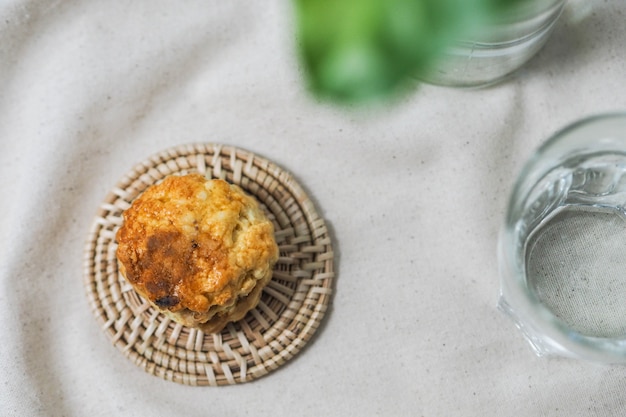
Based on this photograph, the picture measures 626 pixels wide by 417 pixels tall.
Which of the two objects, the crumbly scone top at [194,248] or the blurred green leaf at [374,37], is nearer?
the blurred green leaf at [374,37]

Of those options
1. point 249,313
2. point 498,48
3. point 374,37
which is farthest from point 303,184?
point 374,37

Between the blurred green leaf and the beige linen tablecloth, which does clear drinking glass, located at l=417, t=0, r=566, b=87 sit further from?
the blurred green leaf

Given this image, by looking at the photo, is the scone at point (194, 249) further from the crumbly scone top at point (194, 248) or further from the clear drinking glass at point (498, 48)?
the clear drinking glass at point (498, 48)

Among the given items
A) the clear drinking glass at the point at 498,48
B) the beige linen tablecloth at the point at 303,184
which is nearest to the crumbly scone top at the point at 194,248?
the beige linen tablecloth at the point at 303,184

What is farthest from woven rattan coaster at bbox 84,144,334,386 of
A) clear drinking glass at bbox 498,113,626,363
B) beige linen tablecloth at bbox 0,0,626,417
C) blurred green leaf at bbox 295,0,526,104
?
blurred green leaf at bbox 295,0,526,104

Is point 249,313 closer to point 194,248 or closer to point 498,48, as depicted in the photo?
point 194,248

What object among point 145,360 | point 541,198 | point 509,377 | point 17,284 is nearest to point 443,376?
point 509,377

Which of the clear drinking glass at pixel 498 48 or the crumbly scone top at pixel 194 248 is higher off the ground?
the clear drinking glass at pixel 498 48
